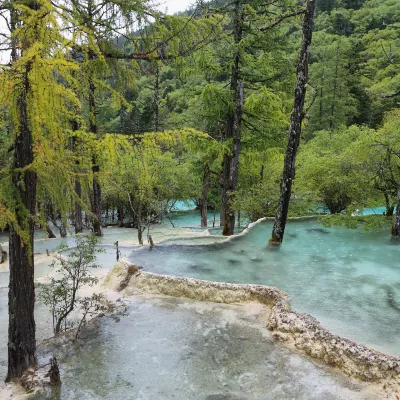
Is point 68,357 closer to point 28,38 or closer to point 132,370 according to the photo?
point 132,370

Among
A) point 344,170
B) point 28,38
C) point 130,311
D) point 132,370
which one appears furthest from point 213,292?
point 344,170

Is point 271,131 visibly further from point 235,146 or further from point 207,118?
point 207,118

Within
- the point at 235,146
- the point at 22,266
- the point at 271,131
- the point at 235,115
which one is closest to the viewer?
the point at 22,266

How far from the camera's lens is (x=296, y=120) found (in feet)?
34.3

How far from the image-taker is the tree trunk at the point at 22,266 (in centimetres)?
459

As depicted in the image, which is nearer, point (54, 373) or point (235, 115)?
point (54, 373)

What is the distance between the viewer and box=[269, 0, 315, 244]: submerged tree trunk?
396 inches

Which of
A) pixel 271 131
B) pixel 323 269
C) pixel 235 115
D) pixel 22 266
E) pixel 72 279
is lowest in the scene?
pixel 323 269

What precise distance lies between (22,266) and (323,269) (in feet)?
22.7

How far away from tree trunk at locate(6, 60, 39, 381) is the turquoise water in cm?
403

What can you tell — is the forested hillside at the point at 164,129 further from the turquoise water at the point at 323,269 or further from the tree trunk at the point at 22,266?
the turquoise water at the point at 323,269

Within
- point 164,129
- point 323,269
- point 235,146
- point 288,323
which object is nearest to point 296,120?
point 235,146

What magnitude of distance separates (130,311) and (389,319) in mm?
4824

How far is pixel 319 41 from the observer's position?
151ft
